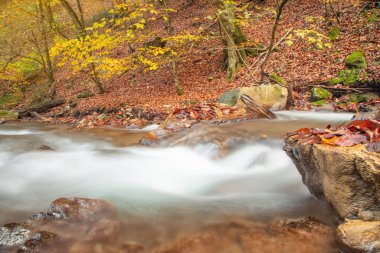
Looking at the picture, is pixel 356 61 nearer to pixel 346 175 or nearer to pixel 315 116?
pixel 315 116

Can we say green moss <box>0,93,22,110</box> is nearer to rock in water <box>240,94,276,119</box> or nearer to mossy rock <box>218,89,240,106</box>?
mossy rock <box>218,89,240,106</box>

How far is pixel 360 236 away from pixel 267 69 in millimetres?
9475

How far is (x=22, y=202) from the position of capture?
14.9ft

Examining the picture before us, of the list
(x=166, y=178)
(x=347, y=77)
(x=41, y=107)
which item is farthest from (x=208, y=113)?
(x=41, y=107)

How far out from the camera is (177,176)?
5496 mm

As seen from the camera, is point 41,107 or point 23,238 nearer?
point 23,238

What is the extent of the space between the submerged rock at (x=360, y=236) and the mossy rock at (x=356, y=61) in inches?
311

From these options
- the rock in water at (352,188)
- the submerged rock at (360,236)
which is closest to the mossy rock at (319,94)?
the rock in water at (352,188)

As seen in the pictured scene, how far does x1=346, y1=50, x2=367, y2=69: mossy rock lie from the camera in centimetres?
954

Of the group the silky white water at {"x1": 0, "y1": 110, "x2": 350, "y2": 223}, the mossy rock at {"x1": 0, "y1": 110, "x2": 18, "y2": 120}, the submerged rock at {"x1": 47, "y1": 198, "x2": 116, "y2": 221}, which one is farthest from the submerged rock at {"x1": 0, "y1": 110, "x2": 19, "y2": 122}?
the submerged rock at {"x1": 47, "y1": 198, "x2": 116, "y2": 221}

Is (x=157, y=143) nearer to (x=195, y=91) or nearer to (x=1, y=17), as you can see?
(x=195, y=91)

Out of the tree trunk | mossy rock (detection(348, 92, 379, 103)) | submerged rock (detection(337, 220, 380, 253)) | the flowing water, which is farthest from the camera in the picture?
the tree trunk

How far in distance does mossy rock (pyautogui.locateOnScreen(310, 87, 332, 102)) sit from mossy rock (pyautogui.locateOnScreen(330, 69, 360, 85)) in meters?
0.50

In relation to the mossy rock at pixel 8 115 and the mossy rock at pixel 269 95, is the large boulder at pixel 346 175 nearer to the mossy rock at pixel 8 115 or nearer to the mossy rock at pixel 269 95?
the mossy rock at pixel 269 95
